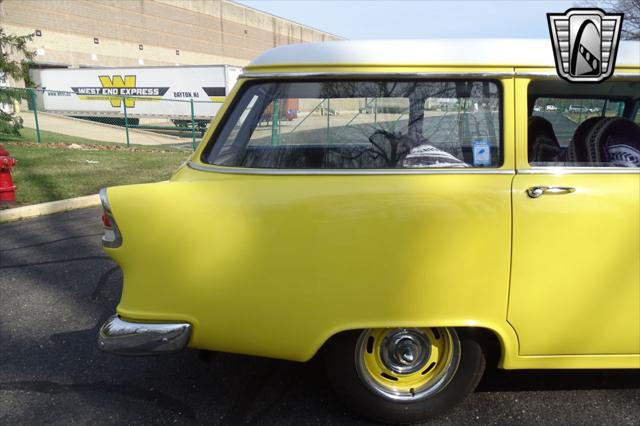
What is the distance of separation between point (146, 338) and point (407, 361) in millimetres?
1259

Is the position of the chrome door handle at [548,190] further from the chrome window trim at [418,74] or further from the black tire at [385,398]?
the black tire at [385,398]

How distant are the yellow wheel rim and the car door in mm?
375

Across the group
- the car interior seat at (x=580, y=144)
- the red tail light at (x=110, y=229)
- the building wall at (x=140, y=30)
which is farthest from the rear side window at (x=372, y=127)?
the building wall at (x=140, y=30)

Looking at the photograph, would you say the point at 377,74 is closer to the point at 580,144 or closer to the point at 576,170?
the point at 576,170

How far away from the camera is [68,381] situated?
269 cm

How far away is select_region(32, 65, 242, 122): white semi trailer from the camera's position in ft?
76.6

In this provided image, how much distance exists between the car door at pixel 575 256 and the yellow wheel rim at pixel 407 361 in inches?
14.8

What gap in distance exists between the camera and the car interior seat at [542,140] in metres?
2.54

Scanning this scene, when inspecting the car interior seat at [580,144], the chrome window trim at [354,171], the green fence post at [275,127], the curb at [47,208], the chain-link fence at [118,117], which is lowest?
the curb at [47,208]

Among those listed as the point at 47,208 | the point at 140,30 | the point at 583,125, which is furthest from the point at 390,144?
the point at 140,30

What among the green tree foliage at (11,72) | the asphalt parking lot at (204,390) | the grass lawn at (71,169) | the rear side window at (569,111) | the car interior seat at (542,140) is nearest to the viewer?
the asphalt parking lot at (204,390)

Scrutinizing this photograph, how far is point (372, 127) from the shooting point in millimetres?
2236

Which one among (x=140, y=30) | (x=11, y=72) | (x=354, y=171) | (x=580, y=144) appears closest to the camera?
(x=354, y=171)

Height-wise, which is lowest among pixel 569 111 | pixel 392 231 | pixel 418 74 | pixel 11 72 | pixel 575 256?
pixel 575 256
